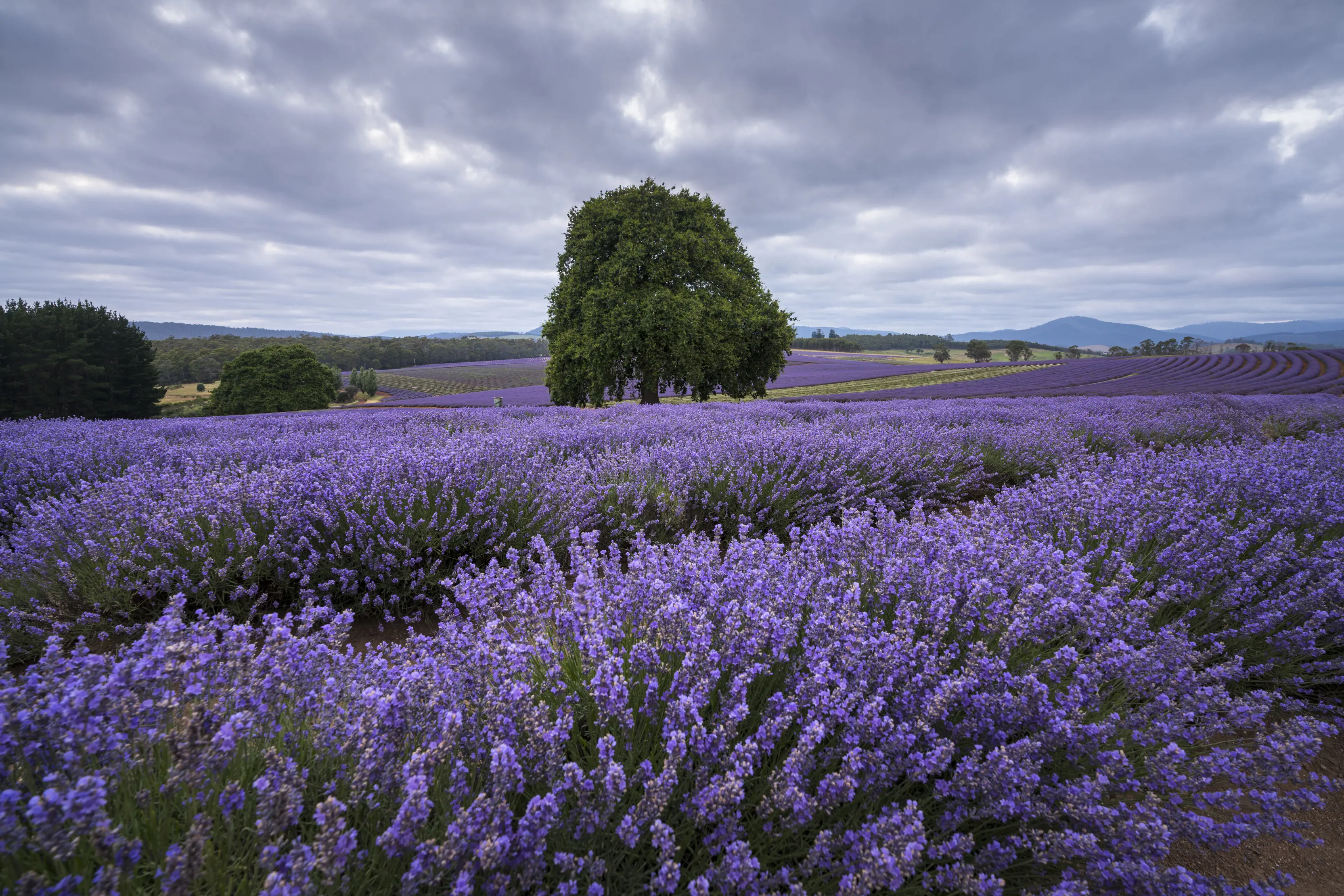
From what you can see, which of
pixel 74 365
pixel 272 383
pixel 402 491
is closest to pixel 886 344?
pixel 272 383

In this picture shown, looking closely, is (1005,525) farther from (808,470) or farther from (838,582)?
(808,470)

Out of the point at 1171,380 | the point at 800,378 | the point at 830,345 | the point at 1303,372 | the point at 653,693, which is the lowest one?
the point at 653,693

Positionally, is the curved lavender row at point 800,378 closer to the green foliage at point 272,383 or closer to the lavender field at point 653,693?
the green foliage at point 272,383

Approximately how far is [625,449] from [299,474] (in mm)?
2542

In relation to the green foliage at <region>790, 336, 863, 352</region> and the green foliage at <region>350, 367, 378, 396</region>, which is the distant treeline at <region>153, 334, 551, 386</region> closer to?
the green foliage at <region>350, 367, 378, 396</region>

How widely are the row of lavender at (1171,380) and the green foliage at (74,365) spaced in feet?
117

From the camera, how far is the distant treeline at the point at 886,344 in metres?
63.8

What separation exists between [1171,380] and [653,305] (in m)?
18.9

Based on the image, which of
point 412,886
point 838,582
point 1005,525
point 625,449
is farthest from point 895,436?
point 412,886

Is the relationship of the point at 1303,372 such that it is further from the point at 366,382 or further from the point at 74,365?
the point at 74,365

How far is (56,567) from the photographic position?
264cm

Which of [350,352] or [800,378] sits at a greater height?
[350,352]

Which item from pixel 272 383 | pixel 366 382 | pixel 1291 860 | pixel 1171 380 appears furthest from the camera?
pixel 366 382

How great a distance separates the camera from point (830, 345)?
6475 centimetres
